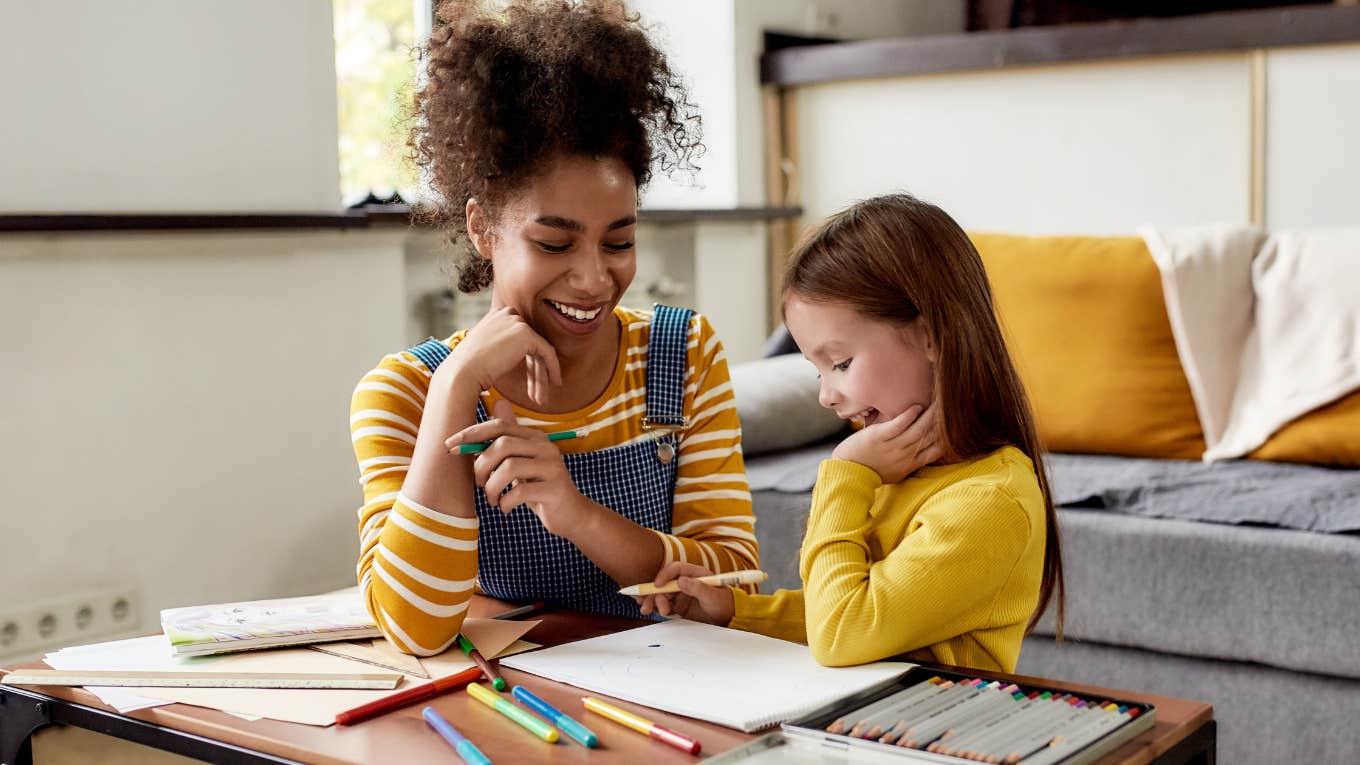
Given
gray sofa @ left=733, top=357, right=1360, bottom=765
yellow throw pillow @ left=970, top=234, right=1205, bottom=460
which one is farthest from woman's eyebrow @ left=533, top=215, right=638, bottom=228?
yellow throw pillow @ left=970, top=234, right=1205, bottom=460

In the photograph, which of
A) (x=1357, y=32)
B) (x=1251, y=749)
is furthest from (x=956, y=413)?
(x=1357, y=32)

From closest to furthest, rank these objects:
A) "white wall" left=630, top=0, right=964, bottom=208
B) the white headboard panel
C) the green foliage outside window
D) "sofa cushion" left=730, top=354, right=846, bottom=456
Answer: "sofa cushion" left=730, top=354, right=846, bottom=456
the green foliage outside window
the white headboard panel
"white wall" left=630, top=0, right=964, bottom=208

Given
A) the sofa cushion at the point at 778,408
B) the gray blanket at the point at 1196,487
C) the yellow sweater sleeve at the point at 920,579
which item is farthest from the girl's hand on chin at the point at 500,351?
the sofa cushion at the point at 778,408

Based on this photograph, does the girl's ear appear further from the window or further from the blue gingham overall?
the window

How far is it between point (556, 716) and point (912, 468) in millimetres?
371

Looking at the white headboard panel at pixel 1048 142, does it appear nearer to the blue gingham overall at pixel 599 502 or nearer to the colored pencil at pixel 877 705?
the blue gingham overall at pixel 599 502

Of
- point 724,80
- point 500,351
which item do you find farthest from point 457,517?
point 724,80

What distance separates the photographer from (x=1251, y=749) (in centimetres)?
210

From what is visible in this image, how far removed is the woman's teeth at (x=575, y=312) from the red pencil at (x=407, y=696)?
376 millimetres

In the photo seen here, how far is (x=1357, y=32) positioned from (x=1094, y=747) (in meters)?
2.62

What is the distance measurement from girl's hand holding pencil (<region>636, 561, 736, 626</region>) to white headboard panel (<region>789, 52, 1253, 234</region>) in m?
2.23

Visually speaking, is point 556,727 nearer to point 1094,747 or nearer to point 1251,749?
point 1094,747

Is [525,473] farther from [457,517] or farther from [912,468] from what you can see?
[912,468]

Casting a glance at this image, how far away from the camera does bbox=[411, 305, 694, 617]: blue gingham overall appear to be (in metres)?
1.30
